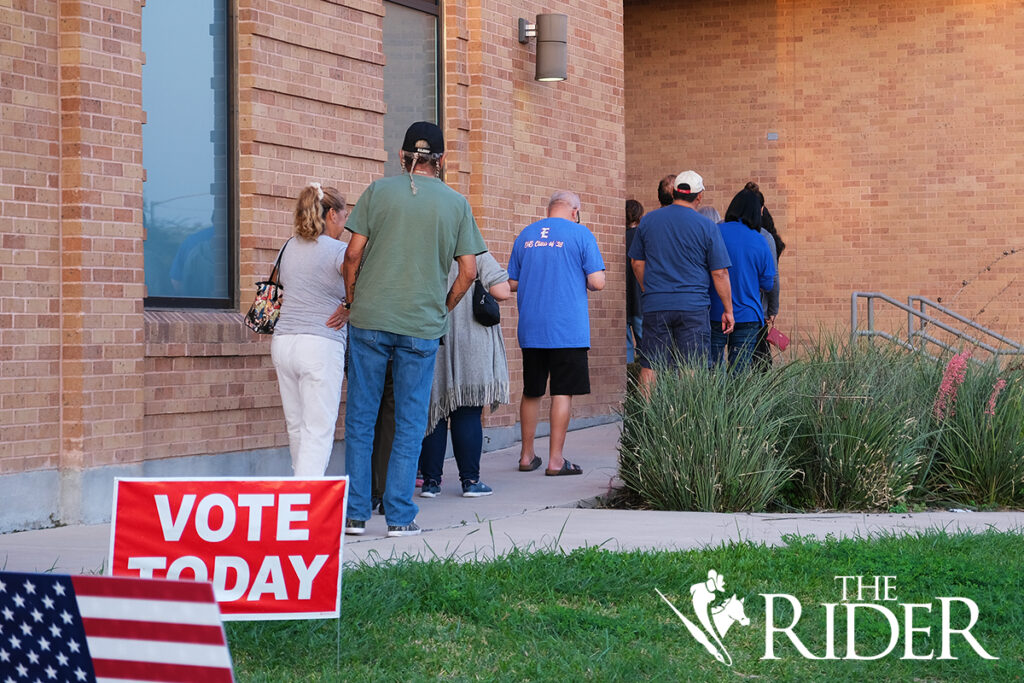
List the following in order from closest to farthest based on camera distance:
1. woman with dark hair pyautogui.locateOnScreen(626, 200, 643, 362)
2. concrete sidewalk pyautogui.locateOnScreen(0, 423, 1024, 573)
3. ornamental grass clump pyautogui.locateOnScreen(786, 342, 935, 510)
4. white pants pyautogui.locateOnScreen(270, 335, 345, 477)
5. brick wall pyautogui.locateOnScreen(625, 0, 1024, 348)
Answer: concrete sidewalk pyautogui.locateOnScreen(0, 423, 1024, 573) < white pants pyautogui.locateOnScreen(270, 335, 345, 477) < ornamental grass clump pyautogui.locateOnScreen(786, 342, 935, 510) < woman with dark hair pyautogui.locateOnScreen(626, 200, 643, 362) < brick wall pyautogui.locateOnScreen(625, 0, 1024, 348)

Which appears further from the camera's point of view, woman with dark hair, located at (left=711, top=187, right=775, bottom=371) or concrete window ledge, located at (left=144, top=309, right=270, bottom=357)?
woman with dark hair, located at (left=711, top=187, right=775, bottom=371)

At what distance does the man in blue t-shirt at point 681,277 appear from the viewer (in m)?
9.95

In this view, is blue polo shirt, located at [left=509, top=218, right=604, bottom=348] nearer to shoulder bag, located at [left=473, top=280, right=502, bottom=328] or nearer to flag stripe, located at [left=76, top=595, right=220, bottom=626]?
shoulder bag, located at [left=473, top=280, right=502, bottom=328]

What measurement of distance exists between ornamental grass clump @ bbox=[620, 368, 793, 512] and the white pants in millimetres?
2020

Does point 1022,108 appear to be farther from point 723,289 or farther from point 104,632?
point 104,632

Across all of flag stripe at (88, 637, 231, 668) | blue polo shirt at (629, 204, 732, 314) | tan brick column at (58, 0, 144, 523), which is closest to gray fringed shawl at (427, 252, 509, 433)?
blue polo shirt at (629, 204, 732, 314)

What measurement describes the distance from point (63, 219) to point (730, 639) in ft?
15.0

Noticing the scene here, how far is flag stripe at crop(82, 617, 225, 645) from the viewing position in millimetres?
2572

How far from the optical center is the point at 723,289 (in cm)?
1007

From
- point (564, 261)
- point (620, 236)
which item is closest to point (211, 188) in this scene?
point (564, 261)

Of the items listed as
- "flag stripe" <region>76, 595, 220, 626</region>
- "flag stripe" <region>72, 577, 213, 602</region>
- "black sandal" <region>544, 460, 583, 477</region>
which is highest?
"flag stripe" <region>72, 577, 213, 602</region>

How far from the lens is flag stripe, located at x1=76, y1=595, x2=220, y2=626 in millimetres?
2555

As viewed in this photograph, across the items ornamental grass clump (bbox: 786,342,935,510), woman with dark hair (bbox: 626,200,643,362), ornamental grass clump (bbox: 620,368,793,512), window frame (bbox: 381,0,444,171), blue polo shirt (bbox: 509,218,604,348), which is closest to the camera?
ornamental grass clump (bbox: 620,368,793,512)

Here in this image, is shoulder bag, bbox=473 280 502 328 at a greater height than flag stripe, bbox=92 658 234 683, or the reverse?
shoulder bag, bbox=473 280 502 328
